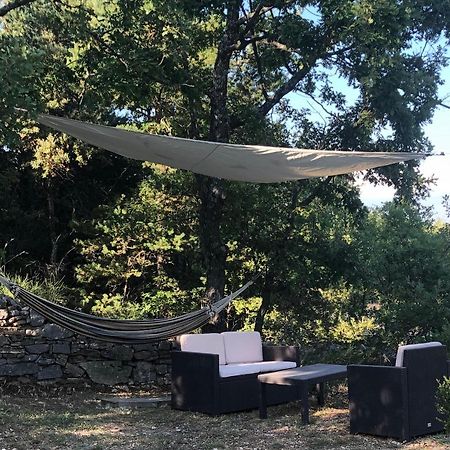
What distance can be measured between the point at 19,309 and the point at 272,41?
323cm

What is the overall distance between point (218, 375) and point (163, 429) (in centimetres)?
54

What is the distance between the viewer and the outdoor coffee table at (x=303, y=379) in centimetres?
365

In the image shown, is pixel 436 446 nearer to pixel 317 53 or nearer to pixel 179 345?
pixel 179 345

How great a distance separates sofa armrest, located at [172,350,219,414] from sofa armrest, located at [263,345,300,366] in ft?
2.77

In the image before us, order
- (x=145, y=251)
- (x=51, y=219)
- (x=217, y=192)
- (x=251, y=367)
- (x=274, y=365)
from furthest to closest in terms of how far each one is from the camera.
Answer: (x=51, y=219), (x=145, y=251), (x=217, y=192), (x=274, y=365), (x=251, y=367)

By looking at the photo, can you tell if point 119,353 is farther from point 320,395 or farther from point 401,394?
point 401,394

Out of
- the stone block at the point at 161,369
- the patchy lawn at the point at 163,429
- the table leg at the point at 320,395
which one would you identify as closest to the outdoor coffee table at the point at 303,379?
the patchy lawn at the point at 163,429

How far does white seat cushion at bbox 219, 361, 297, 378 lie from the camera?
13.6ft

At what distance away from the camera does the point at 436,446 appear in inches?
120

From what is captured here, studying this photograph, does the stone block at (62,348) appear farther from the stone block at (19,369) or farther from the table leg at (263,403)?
the table leg at (263,403)

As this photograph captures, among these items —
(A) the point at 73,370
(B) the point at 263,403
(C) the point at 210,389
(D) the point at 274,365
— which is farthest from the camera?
(A) the point at 73,370

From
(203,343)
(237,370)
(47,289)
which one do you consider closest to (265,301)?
(203,343)

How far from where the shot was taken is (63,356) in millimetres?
5129

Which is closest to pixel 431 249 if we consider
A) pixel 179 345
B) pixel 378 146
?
pixel 378 146
